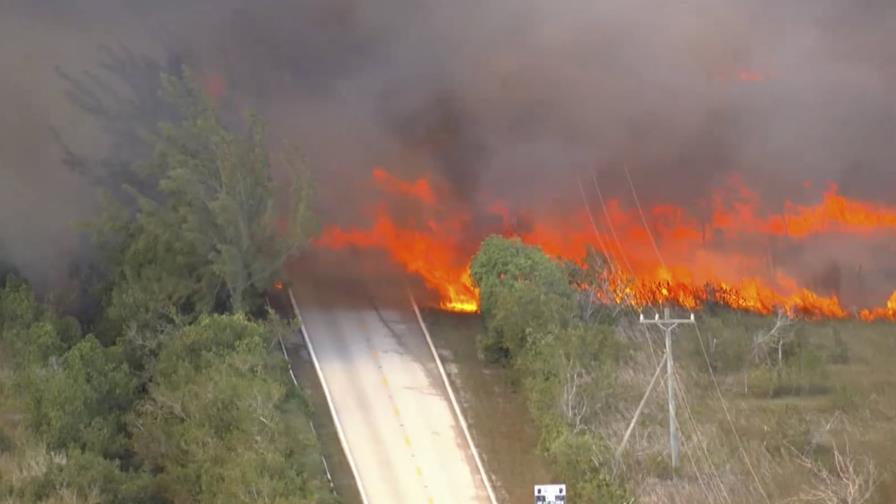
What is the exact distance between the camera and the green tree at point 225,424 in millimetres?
28484

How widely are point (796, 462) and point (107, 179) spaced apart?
26146mm

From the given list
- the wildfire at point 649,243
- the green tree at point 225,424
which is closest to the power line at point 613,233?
the wildfire at point 649,243

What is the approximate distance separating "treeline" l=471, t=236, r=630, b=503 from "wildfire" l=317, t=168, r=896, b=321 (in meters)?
4.11

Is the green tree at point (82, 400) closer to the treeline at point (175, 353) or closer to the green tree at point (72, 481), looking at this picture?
the treeline at point (175, 353)

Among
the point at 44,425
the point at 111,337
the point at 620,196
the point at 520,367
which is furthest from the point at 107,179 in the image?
the point at 620,196

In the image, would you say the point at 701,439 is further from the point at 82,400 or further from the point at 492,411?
the point at 82,400

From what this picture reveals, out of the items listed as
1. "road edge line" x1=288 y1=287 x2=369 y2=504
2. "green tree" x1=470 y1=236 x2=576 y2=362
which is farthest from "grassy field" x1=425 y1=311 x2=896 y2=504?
"road edge line" x1=288 y1=287 x2=369 y2=504

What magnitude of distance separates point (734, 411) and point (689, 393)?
4.97ft

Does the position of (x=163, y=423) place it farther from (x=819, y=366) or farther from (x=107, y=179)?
(x=819, y=366)

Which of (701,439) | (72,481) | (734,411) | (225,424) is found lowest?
(734,411)

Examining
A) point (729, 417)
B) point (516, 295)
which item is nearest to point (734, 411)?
point (729, 417)

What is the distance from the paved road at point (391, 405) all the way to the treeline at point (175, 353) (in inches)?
83.2

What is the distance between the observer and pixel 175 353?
1356 inches

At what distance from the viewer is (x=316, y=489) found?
29062 millimetres
